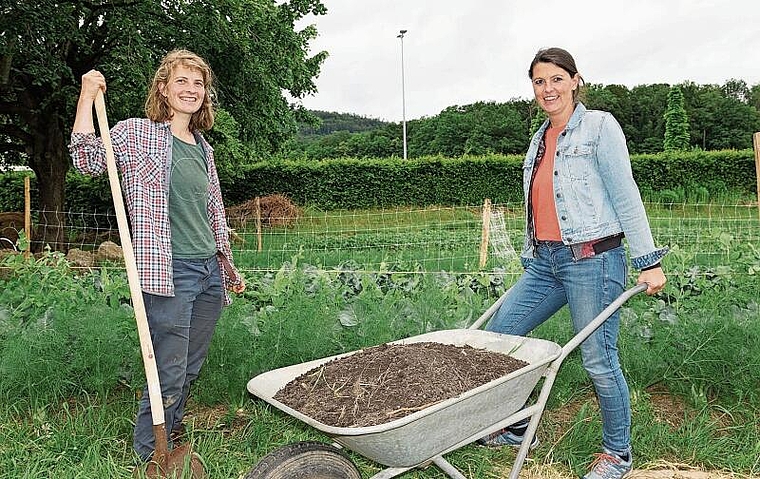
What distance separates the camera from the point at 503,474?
310 cm

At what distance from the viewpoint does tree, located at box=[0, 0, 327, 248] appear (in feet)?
32.7

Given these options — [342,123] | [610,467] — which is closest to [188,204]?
[610,467]

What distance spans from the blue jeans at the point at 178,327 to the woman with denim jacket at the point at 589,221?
1300 mm

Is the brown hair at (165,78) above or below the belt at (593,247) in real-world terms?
above

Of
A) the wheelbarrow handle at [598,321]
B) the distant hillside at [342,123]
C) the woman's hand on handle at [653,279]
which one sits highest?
the distant hillside at [342,123]

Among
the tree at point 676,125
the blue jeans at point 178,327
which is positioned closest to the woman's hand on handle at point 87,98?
the blue jeans at point 178,327

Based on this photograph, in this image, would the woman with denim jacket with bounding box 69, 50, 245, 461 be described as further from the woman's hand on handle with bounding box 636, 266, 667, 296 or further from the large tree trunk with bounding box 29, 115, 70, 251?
the large tree trunk with bounding box 29, 115, 70, 251

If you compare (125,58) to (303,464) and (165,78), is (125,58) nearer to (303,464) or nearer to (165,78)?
(165,78)

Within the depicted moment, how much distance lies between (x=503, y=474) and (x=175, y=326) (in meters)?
1.52

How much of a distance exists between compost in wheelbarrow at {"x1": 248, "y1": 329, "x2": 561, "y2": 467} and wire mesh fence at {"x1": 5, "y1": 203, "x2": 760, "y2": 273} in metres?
2.24

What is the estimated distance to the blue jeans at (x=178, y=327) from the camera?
8.64ft

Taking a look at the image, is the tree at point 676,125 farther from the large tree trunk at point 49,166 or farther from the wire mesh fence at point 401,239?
the large tree trunk at point 49,166

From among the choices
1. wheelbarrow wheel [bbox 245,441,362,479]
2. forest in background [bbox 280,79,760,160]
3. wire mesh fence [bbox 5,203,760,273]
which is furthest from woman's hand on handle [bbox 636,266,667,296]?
forest in background [bbox 280,79,760,160]

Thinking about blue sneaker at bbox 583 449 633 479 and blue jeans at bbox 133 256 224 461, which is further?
blue sneaker at bbox 583 449 633 479
